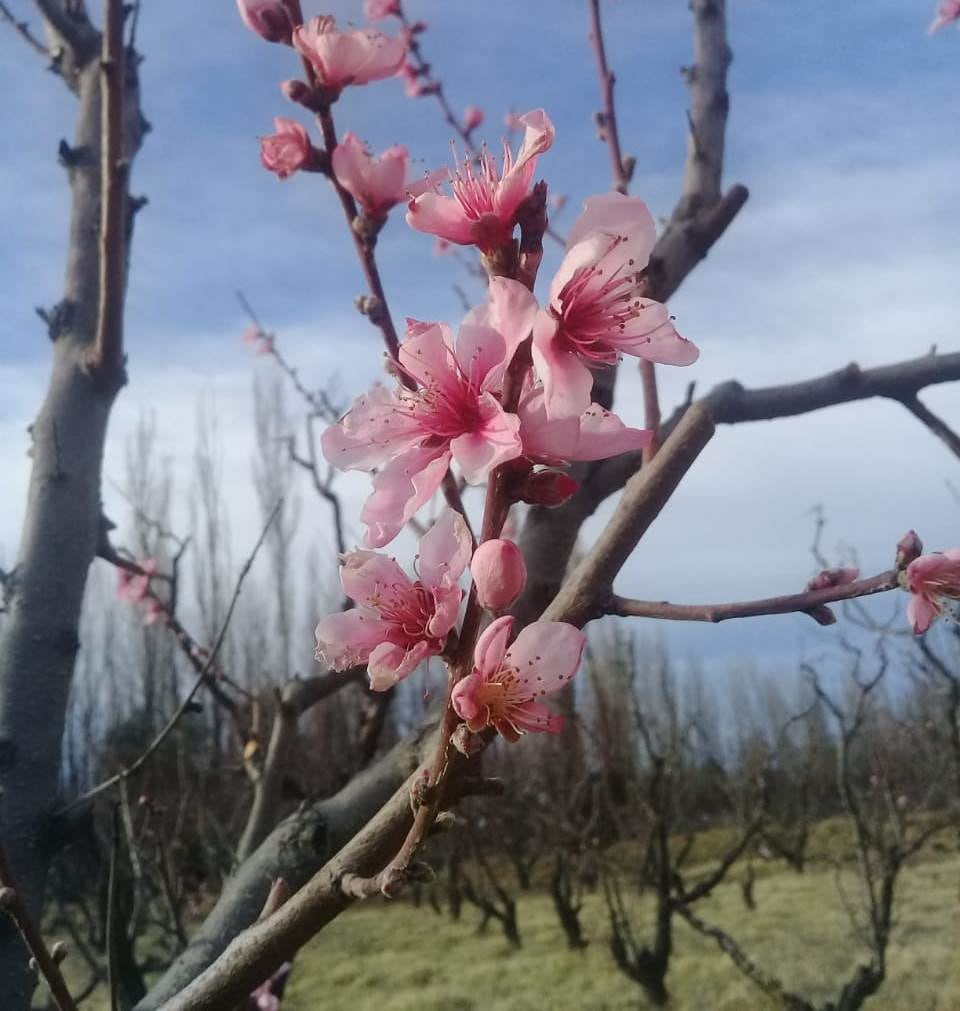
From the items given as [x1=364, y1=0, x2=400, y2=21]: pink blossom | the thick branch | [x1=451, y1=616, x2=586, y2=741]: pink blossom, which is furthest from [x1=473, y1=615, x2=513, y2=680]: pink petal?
[x1=364, y1=0, x2=400, y2=21]: pink blossom

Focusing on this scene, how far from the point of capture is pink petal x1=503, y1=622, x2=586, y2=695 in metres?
0.41

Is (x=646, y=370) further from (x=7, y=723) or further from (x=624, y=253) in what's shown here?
(x=7, y=723)

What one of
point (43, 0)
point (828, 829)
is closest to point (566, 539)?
point (43, 0)

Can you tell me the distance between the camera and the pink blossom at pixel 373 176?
568 millimetres

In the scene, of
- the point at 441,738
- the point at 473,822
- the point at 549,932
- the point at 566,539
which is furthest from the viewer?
the point at 473,822

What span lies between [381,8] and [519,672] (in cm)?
238

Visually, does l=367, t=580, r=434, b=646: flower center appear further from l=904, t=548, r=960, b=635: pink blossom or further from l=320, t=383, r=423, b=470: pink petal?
l=904, t=548, r=960, b=635: pink blossom

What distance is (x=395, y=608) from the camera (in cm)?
46

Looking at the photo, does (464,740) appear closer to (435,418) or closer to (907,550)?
(435,418)

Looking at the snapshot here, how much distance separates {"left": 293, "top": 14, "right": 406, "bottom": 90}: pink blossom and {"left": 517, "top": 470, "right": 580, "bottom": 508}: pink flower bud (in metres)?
0.35

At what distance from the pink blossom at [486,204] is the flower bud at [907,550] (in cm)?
29

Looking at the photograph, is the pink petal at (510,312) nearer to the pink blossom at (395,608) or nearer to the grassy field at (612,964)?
the pink blossom at (395,608)

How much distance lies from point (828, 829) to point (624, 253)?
927cm

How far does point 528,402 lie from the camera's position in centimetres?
43
